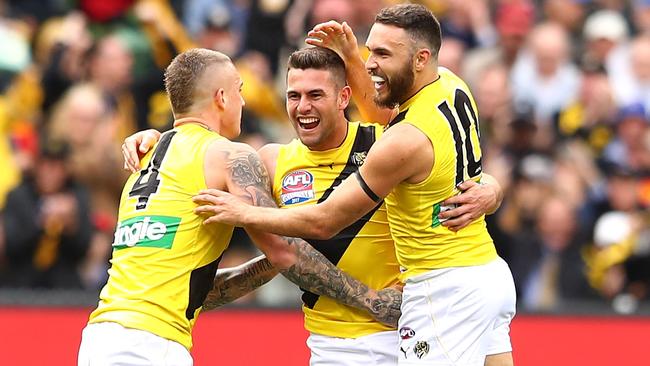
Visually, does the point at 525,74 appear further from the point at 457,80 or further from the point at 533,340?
the point at 457,80

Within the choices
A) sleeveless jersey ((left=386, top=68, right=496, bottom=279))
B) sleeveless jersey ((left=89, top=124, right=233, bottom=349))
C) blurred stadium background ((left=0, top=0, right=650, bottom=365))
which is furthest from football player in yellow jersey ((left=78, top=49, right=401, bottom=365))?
blurred stadium background ((left=0, top=0, right=650, bottom=365))

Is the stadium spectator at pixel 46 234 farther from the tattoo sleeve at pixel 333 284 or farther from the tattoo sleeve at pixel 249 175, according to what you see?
the tattoo sleeve at pixel 249 175

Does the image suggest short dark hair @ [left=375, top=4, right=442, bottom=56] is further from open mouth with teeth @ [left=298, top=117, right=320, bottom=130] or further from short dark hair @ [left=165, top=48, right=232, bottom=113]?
short dark hair @ [left=165, top=48, right=232, bottom=113]

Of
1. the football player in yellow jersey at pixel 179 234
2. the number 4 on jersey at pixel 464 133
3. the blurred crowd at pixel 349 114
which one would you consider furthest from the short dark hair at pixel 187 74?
the blurred crowd at pixel 349 114

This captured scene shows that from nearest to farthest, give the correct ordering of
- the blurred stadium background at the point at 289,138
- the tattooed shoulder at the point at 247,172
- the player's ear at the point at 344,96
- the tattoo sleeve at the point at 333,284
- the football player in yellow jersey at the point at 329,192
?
the tattooed shoulder at the point at 247,172
the tattoo sleeve at the point at 333,284
the football player in yellow jersey at the point at 329,192
the player's ear at the point at 344,96
the blurred stadium background at the point at 289,138

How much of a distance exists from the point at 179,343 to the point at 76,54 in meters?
6.93

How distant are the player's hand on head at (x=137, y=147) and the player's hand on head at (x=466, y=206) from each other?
64.1 inches

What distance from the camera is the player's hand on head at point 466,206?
6.62 meters

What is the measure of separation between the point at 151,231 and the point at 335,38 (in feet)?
5.35

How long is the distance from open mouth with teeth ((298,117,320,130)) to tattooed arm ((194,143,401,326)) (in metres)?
0.45

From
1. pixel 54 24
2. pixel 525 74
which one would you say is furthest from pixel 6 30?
pixel 525 74

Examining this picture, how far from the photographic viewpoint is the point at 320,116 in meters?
7.02

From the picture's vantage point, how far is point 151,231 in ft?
20.8

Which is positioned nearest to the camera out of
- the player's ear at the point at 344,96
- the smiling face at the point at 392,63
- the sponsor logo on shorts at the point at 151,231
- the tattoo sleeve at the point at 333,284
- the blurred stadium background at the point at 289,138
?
the sponsor logo on shorts at the point at 151,231
